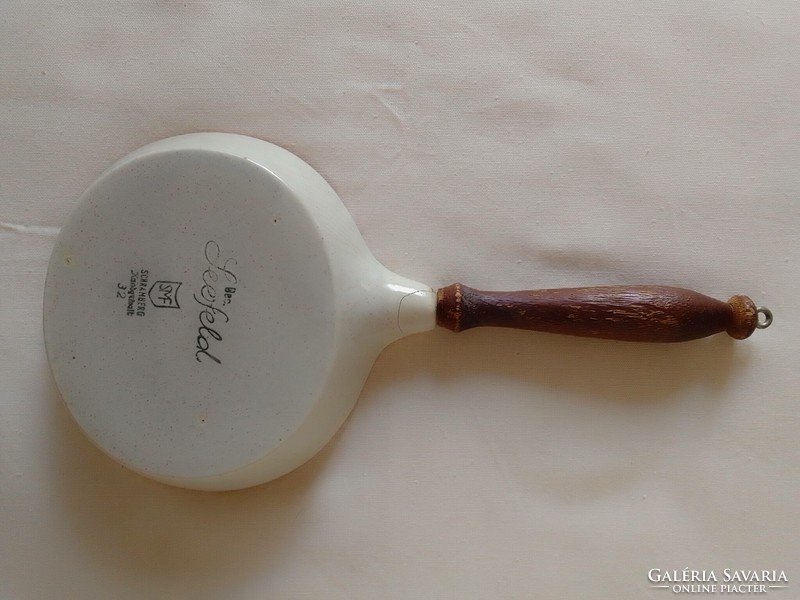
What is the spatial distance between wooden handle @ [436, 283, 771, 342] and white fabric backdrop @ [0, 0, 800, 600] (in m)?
0.05

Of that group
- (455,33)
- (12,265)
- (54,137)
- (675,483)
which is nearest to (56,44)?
(54,137)

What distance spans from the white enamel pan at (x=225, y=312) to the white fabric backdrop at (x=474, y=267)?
0.06 meters

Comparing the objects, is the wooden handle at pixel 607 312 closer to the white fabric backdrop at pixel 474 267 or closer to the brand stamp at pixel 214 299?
the white fabric backdrop at pixel 474 267

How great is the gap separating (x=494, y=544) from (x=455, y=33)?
23.4 inches

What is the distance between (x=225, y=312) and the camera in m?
0.70

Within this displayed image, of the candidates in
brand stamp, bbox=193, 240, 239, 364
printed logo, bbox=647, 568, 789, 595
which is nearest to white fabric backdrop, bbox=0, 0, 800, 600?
printed logo, bbox=647, 568, 789, 595

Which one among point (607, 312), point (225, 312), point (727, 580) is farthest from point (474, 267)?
point (727, 580)

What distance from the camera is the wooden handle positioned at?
691mm

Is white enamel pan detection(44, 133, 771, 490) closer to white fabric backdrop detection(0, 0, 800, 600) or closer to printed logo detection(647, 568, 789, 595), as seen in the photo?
white fabric backdrop detection(0, 0, 800, 600)

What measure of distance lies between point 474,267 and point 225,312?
0.28m

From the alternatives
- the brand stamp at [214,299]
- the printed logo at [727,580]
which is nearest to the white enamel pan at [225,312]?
the brand stamp at [214,299]

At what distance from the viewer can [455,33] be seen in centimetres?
77

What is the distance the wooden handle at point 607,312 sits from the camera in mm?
691

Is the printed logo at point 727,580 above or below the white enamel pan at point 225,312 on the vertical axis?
below
